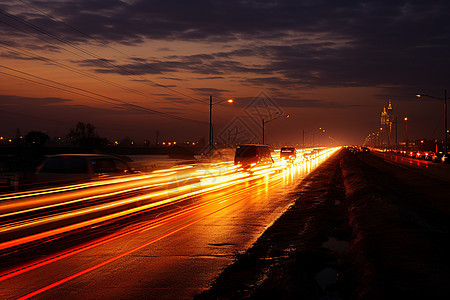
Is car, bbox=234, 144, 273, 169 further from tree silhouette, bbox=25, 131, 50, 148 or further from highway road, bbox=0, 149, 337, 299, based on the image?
tree silhouette, bbox=25, 131, 50, 148

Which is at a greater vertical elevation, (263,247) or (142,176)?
(142,176)

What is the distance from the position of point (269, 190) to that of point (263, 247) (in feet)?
45.2

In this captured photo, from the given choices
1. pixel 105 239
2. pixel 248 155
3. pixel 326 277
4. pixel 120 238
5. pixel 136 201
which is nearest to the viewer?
pixel 326 277

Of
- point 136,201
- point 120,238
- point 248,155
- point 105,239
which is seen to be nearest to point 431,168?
point 248,155

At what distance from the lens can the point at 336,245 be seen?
32.4ft

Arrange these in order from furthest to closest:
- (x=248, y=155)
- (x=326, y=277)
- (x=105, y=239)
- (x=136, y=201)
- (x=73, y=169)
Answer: (x=248, y=155) → (x=136, y=201) → (x=73, y=169) → (x=105, y=239) → (x=326, y=277)

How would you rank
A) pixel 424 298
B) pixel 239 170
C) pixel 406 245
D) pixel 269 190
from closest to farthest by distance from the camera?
pixel 424 298
pixel 406 245
pixel 269 190
pixel 239 170

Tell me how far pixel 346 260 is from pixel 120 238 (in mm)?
4990

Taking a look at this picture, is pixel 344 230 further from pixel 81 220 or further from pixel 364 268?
pixel 81 220

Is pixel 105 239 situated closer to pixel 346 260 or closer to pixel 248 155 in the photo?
pixel 346 260

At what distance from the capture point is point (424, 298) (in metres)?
5.40

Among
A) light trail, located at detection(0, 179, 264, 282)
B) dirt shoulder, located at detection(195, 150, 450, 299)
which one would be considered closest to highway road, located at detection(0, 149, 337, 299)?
light trail, located at detection(0, 179, 264, 282)

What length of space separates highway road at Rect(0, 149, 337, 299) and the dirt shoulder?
0.56 m

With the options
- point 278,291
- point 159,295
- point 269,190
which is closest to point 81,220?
point 159,295
